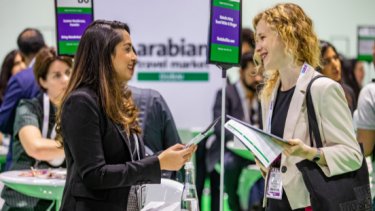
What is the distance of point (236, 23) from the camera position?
3.00 meters

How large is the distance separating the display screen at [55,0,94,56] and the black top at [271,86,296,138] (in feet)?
4.32

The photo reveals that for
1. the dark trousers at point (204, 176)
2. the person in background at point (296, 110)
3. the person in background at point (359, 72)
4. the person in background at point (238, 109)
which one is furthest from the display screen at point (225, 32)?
the person in background at point (359, 72)

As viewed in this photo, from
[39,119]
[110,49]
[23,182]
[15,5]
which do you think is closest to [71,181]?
[110,49]

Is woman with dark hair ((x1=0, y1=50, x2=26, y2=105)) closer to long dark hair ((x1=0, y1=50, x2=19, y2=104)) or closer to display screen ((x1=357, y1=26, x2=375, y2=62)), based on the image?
long dark hair ((x1=0, y1=50, x2=19, y2=104))

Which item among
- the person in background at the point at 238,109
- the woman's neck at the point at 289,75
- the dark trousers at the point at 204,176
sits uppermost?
the woman's neck at the point at 289,75

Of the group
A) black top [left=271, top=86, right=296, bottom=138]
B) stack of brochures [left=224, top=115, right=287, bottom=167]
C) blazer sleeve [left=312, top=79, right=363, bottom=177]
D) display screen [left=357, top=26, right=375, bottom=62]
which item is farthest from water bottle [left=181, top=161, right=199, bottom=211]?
display screen [left=357, top=26, right=375, bottom=62]

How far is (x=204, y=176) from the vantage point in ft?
22.2

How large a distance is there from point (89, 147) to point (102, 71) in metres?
0.29

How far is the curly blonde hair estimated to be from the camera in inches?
103

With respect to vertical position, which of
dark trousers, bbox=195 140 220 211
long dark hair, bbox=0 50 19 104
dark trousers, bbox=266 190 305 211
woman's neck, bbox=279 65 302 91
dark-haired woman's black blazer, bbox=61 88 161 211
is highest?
woman's neck, bbox=279 65 302 91

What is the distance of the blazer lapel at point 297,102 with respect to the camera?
256 cm

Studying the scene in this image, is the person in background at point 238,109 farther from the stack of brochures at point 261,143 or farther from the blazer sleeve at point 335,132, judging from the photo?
the stack of brochures at point 261,143

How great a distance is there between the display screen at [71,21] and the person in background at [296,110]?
3.77 ft

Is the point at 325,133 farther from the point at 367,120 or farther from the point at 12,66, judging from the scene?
the point at 12,66
